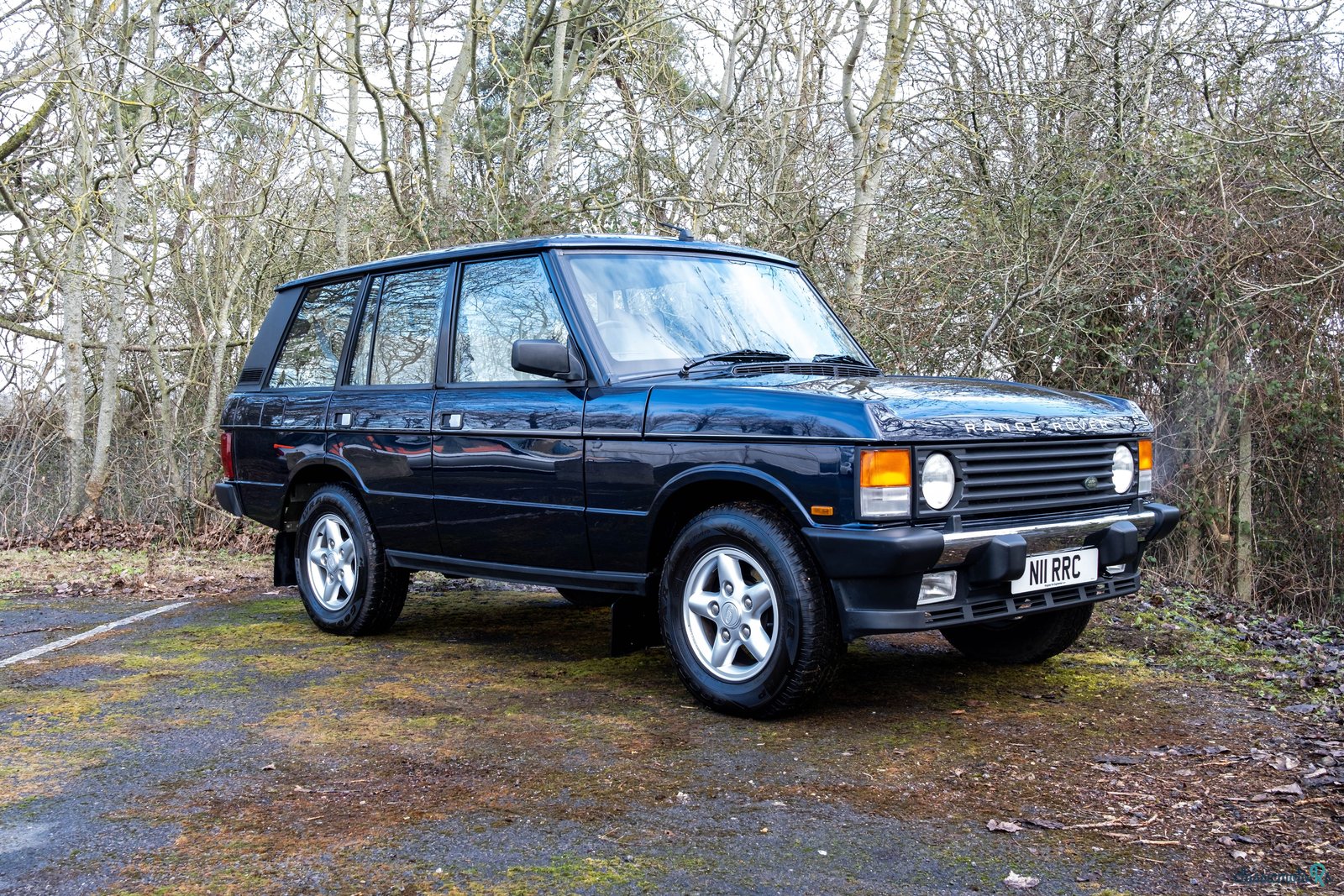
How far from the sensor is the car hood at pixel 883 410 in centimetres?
440

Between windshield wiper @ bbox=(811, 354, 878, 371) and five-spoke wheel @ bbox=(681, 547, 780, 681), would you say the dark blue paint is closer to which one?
five-spoke wheel @ bbox=(681, 547, 780, 681)

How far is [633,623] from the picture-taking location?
18.0 feet

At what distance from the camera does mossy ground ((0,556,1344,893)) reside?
3.25 metres

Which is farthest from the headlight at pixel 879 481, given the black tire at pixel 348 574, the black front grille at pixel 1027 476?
the black tire at pixel 348 574

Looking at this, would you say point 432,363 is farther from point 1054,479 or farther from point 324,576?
point 1054,479

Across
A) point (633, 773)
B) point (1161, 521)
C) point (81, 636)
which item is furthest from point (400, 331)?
point (1161, 521)

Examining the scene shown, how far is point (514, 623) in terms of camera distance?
7340 mm

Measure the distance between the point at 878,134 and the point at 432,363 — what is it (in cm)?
733

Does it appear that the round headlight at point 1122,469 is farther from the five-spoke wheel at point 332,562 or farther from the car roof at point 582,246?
the five-spoke wheel at point 332,562

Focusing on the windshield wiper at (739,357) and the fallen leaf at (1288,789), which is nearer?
the fallen leaf at (1288,789)

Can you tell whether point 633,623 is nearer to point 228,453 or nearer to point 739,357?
point 739,357

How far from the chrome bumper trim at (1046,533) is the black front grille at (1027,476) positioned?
8cm

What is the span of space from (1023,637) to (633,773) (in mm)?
2460

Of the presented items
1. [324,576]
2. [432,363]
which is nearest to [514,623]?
[324,576]
